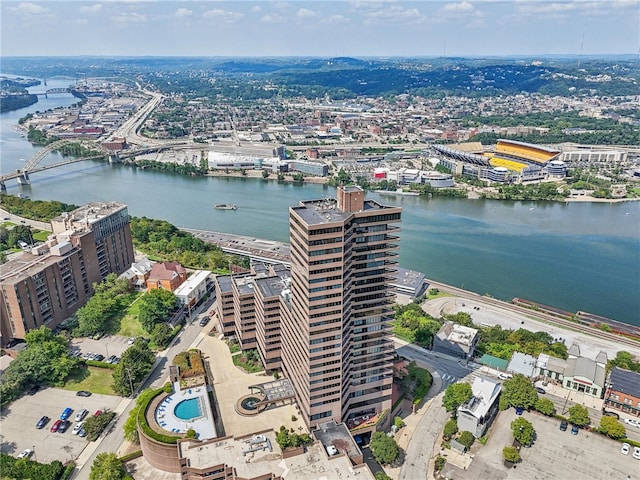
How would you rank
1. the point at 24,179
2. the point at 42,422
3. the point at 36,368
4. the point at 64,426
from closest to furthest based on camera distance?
1. the point at 64,426
2. the point at 42,422
3. the point at 36,368
4. the point at 24,179

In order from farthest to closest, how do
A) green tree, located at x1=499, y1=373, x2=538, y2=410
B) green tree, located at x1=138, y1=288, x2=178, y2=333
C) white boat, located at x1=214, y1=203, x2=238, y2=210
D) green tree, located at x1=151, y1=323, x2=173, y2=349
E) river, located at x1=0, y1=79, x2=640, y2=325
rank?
1. white boat, located at x1=214, y1=203, x2=238, y2=210
2. river, located at x1=0, y1=79, x2=640, y2=325
3. green tree, located at x1=138, y1=288, x2=178, y2=333
4. green tree, located at x1=151, y1=323, x2=173, y2=349
5. green tree, located at x1=499, y1=373, x2=538, y2=410

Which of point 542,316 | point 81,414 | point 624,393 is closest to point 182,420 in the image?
point 81,414

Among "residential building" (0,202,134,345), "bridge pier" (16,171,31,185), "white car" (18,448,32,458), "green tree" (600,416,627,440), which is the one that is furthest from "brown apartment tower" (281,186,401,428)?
"bridge pier" (16,171,31,185)

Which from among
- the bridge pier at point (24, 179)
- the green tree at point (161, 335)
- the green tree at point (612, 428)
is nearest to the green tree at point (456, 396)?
the green tree at point (612, 428)

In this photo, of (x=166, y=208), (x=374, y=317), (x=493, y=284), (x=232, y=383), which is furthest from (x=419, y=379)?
(x=166, y=208)

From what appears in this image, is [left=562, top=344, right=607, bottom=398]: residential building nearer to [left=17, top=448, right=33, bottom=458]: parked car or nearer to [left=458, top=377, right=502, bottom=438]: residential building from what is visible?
[left=458, top=377, right=502, bottom=438]: residential building

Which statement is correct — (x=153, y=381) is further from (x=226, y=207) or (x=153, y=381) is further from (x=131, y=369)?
(x=226, y=207)

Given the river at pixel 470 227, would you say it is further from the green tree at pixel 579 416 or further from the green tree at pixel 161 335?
the green tree at pixel 161 335
